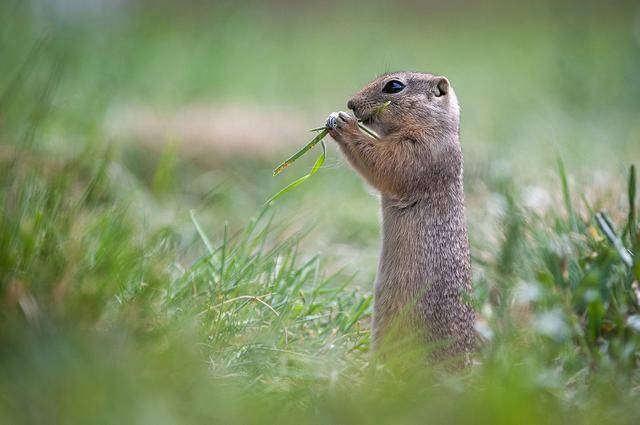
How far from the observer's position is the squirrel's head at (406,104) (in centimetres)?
341

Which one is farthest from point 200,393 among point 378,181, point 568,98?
point 568,98

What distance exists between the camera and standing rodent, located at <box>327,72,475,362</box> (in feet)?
9.43

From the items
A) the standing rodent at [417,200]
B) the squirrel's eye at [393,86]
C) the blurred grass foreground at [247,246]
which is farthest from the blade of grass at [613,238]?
the squirrel's eye at [393,86]

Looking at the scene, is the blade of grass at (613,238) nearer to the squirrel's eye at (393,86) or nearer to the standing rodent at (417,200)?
the standing rodent at (417,200)

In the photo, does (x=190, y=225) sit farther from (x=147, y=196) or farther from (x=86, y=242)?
(x=86, y=242)

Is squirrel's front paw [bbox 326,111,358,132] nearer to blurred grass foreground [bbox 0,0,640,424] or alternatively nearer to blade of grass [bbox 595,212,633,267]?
blurred grass foreground [bbox 0,0,640,424]

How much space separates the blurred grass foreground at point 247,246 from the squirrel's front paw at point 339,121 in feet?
1.58

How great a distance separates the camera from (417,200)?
3.15m

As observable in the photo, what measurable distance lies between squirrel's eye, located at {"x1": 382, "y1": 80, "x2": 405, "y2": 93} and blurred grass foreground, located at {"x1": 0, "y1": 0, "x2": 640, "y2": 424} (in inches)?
22.5

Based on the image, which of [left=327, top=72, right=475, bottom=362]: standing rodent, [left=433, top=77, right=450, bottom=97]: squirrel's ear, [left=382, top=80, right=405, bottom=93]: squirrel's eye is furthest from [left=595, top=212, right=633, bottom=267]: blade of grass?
[left=382, top=80, right=405, bottom=93]: squirrel's eye

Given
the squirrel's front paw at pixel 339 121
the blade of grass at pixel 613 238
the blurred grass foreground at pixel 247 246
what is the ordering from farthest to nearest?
the squirrel's front paw at pixel 339 121
the blade of grass at pixel 613 238
the blurred grass foreground at pixel 247 246

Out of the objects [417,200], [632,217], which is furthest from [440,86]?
[632,217]

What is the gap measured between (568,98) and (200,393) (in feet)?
20.8

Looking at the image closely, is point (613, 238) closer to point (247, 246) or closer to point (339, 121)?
point (339, 121)
